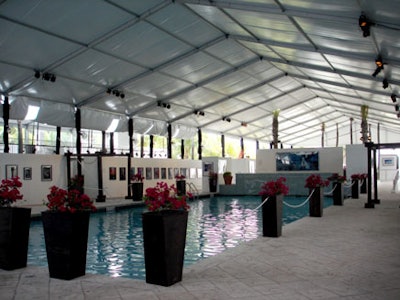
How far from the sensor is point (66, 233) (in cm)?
541

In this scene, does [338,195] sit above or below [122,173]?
below

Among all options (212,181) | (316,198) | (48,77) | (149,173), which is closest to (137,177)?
(149,173)

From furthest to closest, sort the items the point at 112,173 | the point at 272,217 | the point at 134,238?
the point at 112,173 < the point at 134,238 < the point at 272,217

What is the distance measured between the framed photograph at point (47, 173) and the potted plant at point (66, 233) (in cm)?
1378

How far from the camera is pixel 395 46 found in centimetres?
1146

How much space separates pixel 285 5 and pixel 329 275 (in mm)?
7531

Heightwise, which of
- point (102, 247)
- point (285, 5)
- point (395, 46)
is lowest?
point (102, 247)

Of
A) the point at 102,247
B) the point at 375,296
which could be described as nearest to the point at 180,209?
the point at 375,296

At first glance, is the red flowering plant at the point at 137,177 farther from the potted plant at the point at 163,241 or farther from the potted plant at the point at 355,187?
the potted plant at the point at 163,241

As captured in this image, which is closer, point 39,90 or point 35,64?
point 35,64

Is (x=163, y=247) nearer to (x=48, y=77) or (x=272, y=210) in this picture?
(x=272, y=210)

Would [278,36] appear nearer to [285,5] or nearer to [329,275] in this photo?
[285,5]

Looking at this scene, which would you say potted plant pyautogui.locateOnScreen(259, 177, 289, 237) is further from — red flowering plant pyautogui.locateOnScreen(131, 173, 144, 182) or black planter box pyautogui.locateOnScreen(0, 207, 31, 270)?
red flowering plant pyautogui.locateOnScreen(131, 173, 144, 182)

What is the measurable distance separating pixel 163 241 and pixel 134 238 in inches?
212
